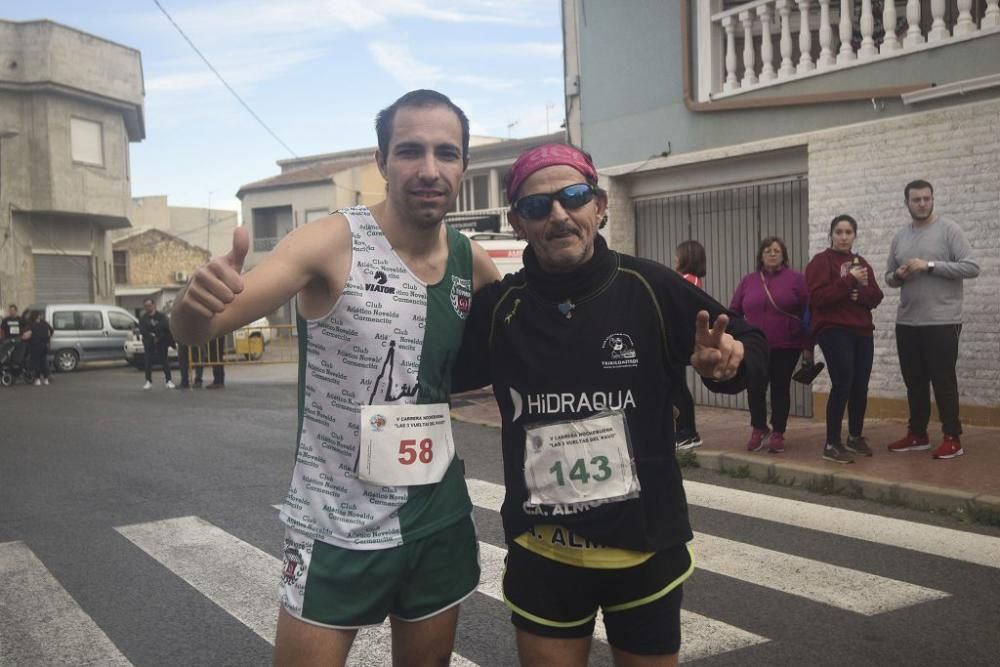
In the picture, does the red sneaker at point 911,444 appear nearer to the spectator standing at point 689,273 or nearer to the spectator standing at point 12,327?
the spectator standing at point 689,273

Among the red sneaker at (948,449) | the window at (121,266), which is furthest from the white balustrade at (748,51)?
the window at (121,266)

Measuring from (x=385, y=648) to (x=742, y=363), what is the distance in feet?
8.33

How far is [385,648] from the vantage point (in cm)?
438

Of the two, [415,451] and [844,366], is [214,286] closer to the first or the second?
[415,451]

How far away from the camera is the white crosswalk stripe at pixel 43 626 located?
434 centimetres

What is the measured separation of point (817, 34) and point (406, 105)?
10.3 metres

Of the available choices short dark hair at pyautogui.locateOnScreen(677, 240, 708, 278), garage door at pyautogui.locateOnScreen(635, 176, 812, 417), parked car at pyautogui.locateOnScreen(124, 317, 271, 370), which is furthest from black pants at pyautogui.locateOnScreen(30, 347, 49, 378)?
short dark hair at pyautogui.locateOnScreen(677, 240, 708, 278)

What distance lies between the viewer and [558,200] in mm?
2598

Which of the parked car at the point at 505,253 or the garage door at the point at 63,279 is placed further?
the garage door at the point at 63,279

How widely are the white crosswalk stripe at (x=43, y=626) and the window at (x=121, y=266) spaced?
50452mm

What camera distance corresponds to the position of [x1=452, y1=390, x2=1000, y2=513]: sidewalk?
6879mm

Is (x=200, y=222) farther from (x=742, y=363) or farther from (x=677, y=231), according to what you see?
(x=742, y=363)

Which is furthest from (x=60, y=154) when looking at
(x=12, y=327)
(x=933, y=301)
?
(x=933, y=301)

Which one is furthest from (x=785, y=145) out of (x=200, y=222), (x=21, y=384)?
(x=200, y=222)
